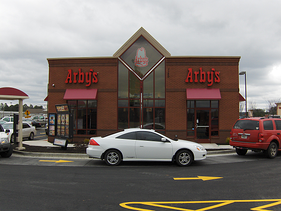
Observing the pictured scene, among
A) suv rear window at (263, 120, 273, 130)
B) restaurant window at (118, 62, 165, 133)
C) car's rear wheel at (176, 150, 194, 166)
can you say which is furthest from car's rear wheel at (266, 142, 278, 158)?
restaurant window at (118, 62, 165, 133)

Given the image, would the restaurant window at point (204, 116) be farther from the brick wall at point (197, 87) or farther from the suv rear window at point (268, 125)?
the suv rear window at point (268, 125)

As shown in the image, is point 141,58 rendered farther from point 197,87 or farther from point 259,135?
point 259,135

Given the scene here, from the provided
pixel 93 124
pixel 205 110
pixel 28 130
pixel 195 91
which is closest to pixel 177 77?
pixel 195 91

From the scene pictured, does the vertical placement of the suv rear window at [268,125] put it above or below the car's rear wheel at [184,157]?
above

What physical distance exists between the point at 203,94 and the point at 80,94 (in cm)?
863

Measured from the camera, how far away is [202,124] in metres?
16.1

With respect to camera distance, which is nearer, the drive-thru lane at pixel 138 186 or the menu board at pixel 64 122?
the drive-thru lane at pixel 138 186

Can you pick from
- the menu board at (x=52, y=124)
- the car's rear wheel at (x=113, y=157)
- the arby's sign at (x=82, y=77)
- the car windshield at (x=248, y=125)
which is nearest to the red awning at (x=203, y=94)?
the car windshield at (x=248, y=125)

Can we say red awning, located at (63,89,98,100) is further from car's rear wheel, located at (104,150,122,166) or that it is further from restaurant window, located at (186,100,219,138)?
car's rear wheel, located at (104,150,122,166)

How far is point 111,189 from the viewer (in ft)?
19.7

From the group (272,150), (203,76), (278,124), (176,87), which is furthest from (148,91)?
(272,150)

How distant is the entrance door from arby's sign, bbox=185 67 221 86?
213cm

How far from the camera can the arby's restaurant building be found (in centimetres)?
1608

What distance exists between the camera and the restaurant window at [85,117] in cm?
1653
